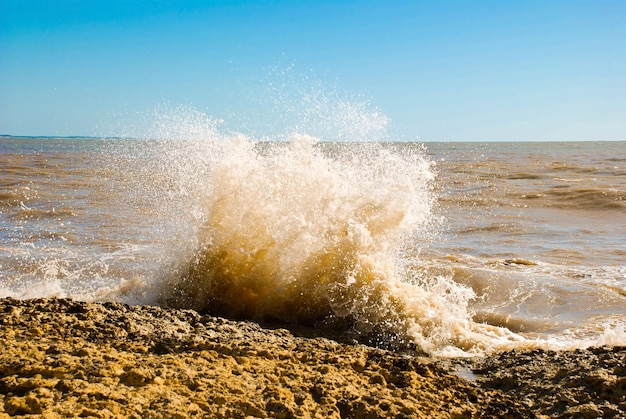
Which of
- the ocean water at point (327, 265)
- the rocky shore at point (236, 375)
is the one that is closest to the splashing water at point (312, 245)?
the ocean water at point (327, 265)

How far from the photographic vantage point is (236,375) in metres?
2.84

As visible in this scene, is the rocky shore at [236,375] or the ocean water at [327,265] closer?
the rocky shore at [236,375]

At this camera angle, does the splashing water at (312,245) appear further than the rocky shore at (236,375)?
Yes

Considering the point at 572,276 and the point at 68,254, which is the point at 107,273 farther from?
the point at 572,276

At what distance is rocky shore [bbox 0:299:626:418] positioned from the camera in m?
2.47

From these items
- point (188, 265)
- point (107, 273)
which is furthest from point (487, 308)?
point (107, 273)

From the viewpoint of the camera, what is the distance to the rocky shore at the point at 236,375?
2469 millimetres

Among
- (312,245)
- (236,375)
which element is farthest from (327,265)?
(236,375)

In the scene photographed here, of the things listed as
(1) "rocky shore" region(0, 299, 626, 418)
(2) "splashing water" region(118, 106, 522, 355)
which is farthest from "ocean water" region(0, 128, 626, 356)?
(1) "rocky shore" region(0, 299, 626, 418)

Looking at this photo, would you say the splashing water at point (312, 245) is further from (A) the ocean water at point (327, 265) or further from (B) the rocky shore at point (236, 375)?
(B) the rocky shore at point (236, 375)

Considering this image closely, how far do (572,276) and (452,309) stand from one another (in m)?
2.96

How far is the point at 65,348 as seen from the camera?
2914 millimetres

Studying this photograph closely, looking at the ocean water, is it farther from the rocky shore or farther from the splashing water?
the rocky shore

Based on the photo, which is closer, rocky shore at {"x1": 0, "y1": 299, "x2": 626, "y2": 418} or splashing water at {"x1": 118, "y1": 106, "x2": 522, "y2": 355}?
rocky shore at {"x1": 0, "y1": 299, "x2": 626, "y2": 418}
